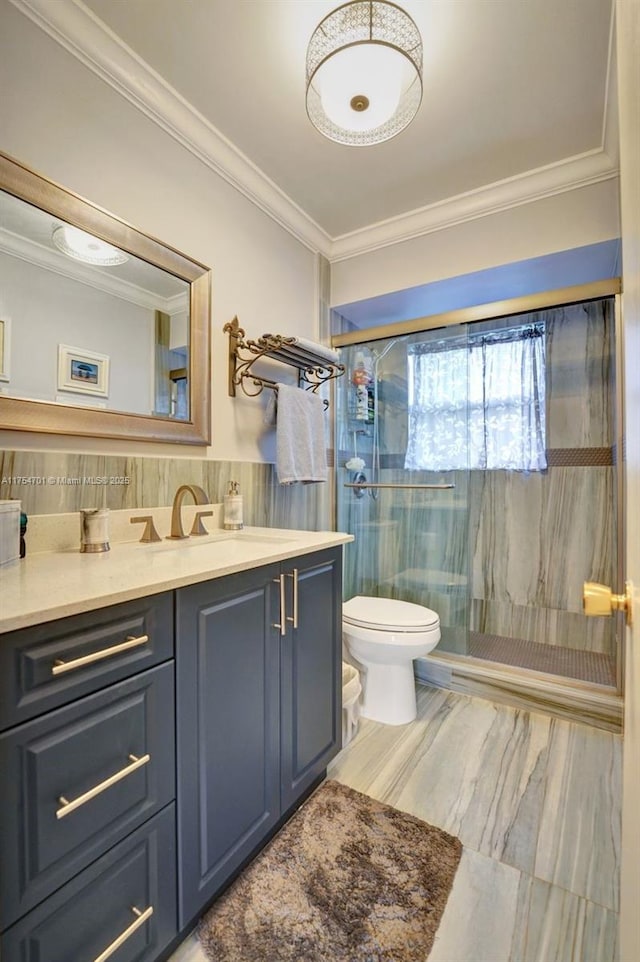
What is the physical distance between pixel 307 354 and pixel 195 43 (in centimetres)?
110

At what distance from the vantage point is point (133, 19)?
129cm

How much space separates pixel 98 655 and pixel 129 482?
30.7 inches

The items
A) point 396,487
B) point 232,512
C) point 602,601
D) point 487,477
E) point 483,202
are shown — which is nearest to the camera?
point 602,601

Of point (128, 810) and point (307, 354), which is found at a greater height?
point (307, 354)

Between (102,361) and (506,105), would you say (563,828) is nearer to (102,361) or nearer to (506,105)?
(102,361)

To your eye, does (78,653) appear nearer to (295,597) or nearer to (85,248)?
(295,597)

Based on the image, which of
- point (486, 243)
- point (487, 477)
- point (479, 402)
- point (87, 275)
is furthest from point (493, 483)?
point (87, 275)

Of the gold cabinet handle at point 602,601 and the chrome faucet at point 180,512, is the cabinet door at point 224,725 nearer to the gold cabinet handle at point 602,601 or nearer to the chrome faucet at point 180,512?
the chrome faucet at point 180,512

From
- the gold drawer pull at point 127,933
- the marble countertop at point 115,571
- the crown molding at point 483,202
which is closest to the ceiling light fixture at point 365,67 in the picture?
the crown molding at point 483,202

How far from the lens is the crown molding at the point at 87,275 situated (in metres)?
1.15

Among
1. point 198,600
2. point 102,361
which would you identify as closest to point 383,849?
point 198,600

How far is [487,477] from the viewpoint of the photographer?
277 cm

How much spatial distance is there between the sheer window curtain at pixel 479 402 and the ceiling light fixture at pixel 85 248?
5.69ft

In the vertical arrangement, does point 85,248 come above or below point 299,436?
above
